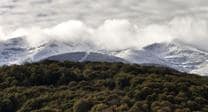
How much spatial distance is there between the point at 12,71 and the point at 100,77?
68.9 feet

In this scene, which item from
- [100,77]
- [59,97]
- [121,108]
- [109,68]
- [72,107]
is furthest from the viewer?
[109,68]

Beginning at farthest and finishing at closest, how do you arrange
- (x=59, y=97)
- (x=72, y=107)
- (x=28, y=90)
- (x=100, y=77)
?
(x=100, y=77) < (x=28, y=90) < (x=59, y=97) < (x=72, y=107)

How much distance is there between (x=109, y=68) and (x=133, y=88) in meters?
30.4

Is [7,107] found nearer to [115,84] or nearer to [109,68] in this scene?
[115,84]

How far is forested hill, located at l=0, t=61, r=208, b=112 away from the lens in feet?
363

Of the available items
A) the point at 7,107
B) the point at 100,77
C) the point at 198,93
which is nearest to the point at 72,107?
the point at 7,107

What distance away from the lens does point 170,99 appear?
11688 centimetres

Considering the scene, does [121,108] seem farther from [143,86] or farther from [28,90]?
[28,90]

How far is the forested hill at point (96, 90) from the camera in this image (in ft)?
363

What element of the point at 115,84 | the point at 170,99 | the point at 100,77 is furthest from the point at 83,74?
the point at 170,99

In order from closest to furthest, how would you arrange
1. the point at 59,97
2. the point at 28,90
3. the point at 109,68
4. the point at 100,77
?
1. the point at 59,97
2. the point at 28,90
3. the point at 100,77
4. the point at 109,68

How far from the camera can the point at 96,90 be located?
427 ft

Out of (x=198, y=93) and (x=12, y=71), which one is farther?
(x=12, y=71)

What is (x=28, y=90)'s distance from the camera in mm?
130750
